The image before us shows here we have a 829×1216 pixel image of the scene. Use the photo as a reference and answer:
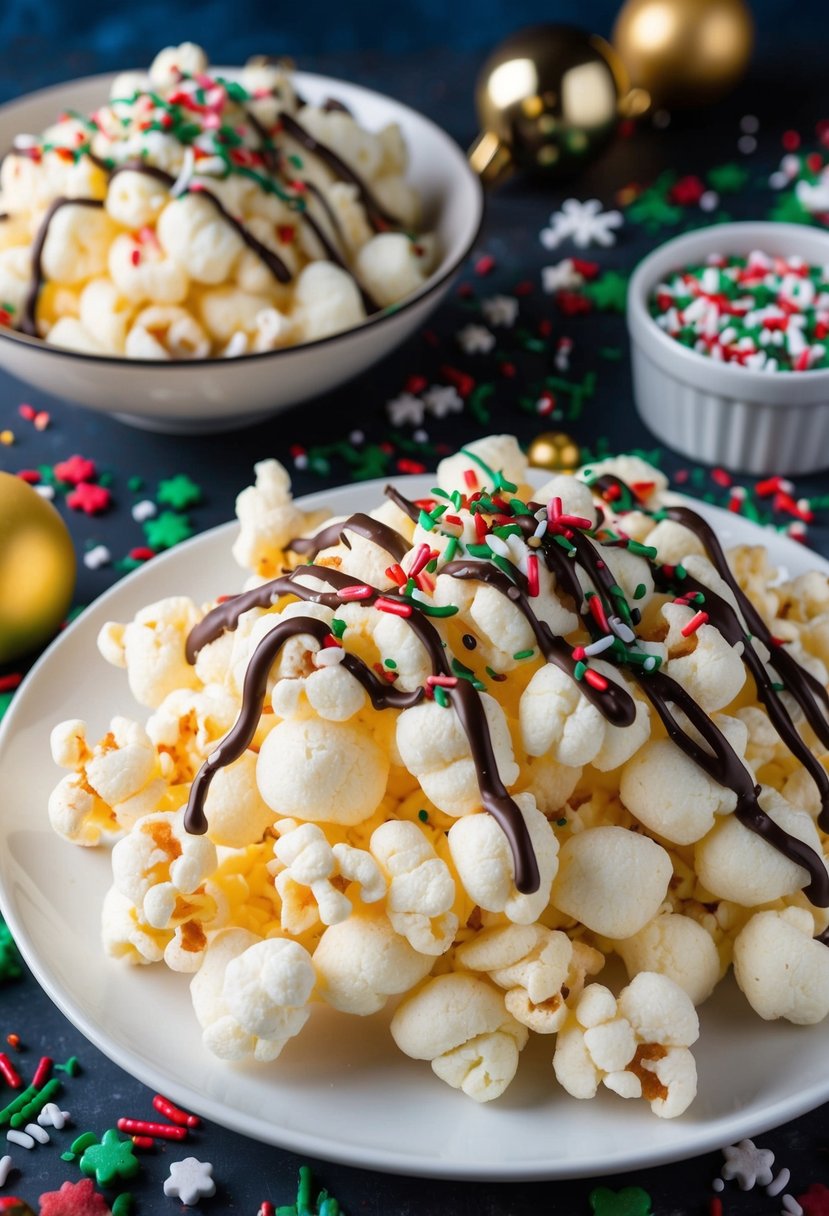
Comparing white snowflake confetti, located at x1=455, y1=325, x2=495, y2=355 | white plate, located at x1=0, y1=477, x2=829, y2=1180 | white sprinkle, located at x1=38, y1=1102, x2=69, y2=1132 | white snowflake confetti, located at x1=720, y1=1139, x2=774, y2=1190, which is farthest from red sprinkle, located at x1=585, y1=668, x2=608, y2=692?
white snowflake confetti, located at x1=455, y1=325, x2=495, y2=355

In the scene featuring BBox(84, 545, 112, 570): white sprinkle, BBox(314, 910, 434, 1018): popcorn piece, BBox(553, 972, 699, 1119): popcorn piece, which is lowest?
BBox(84, 545, 112, 570): white sprinkle

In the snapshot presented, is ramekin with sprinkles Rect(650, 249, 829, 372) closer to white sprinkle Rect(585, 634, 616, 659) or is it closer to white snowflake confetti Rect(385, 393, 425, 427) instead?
white snowflake confetti Rect(385, 393, 425, 427)

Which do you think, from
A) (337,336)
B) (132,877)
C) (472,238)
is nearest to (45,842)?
(132,877)

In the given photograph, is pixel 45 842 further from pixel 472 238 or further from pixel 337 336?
pixel 472 238

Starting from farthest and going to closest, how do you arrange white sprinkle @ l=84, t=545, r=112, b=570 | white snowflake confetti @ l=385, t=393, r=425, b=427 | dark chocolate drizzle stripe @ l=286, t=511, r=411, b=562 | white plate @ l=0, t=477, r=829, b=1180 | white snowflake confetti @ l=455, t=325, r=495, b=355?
white snowflake confetti @ l=455, t=325, r=495, b=355 < white snowflake confetti @ l=385, t=393, r=425, b=427 < white sprinkle @ l=84, t=545, r=112, b=570 < dark chocolate drizzle stripe @ l=286, t=511, r=411, b=562 < white plate @ l=0, t=477, r=829, b=1180

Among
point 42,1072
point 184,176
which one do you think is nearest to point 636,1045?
point 42,1072

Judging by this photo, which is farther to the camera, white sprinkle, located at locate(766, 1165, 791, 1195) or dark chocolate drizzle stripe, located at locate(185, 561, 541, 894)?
white sprinkle, located at locate(766, 1165, 791, 1195)
